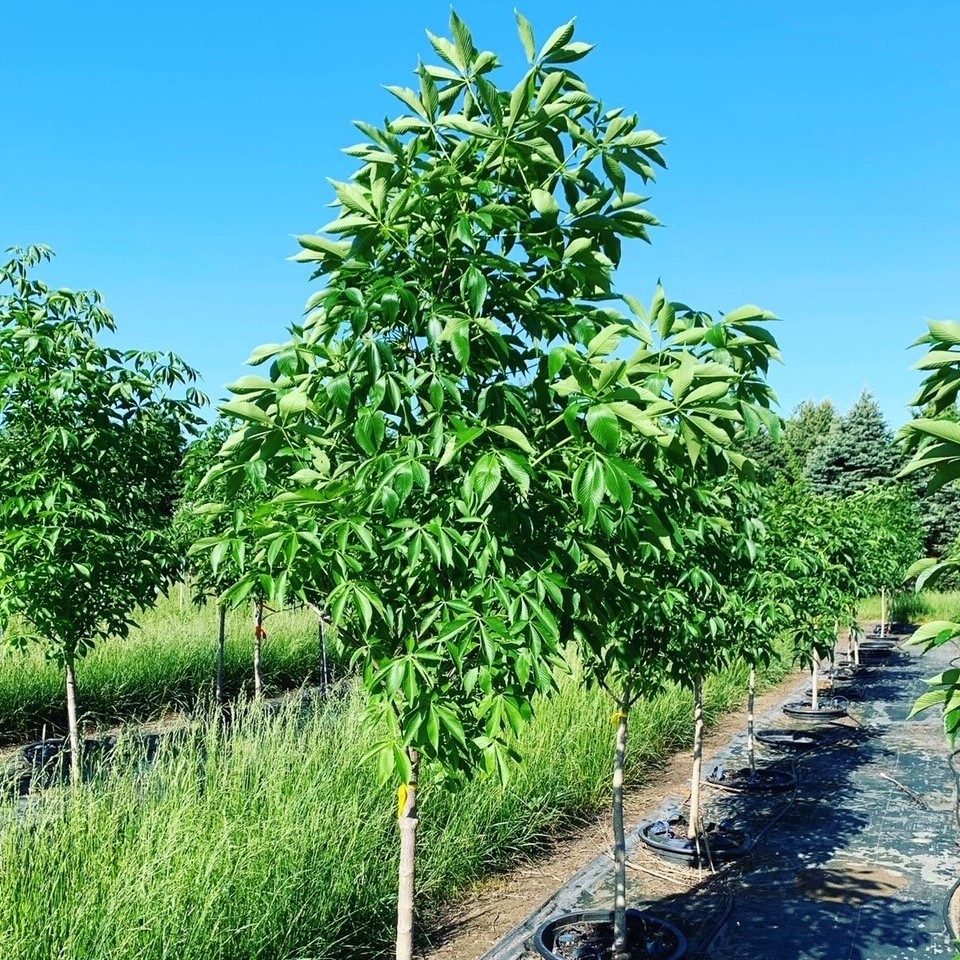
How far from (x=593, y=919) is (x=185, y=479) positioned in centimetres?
637

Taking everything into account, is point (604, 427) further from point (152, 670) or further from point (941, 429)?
point (152, 670)

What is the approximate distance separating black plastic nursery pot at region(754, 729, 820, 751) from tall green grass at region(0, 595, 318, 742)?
6290 mm

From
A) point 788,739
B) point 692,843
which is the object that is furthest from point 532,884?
point 788,739

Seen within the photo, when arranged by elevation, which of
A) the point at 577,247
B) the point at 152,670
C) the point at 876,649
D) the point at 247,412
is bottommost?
the point at 876,649

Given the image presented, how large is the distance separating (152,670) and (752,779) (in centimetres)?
717

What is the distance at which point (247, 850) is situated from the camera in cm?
432

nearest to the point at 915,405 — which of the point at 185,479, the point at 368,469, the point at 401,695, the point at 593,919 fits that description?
the point at 368,469

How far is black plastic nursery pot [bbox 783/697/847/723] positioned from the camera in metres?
11.3

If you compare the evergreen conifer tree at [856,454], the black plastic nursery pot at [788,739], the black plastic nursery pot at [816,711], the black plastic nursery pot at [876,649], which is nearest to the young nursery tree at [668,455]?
the black plastic nursery pot at [788,739]

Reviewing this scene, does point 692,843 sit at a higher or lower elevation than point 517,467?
lower

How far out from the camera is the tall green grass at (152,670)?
9242 millimetres

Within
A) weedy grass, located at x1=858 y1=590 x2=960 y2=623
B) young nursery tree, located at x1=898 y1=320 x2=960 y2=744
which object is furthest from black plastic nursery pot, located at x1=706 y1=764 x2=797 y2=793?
weedy grass, located at x1=858 y1=590 x2=960 y2=623

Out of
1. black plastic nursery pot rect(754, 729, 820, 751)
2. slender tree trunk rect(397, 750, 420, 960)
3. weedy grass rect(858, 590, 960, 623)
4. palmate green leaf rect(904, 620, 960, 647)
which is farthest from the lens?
weedy grass rect(858, 590, 960, 623)

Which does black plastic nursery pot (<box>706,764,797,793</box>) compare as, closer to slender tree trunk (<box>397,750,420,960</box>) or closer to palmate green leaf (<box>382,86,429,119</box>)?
slender tree trunk (<box>397,750,420,960</box>)
